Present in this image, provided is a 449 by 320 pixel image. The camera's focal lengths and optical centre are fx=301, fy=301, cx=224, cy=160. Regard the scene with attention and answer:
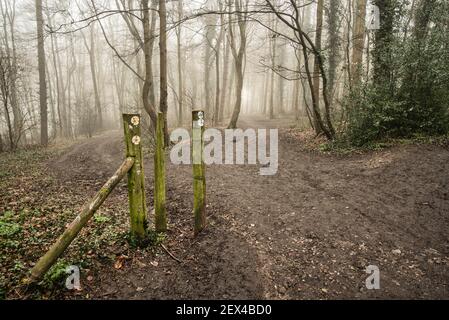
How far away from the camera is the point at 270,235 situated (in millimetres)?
5000

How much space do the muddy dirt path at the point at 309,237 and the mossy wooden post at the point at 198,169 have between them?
300mm

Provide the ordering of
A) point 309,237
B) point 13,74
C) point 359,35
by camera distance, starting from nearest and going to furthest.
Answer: point 309,237 → point 359,35 → point 13,74

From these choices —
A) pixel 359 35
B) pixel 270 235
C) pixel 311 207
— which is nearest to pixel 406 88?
pixel 359 35

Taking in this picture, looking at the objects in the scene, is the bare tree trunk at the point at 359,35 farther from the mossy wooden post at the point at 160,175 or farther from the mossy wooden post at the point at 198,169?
the mossy wooden post at the point at 160,175

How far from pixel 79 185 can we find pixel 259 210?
5505mm

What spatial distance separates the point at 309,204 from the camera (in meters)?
6.12

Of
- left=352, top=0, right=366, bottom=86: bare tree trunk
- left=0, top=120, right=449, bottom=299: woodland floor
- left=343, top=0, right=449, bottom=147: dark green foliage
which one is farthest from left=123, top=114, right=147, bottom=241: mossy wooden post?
left=352, top=0, right=366, bottom=86: bare tree trunk

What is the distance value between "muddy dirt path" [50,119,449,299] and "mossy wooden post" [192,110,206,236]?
0.99 feet

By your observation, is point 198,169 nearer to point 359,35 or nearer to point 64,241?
point 64,241

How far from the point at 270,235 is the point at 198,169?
1632 millimetres

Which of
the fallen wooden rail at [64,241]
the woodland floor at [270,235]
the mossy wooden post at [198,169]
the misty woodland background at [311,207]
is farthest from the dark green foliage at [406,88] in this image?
the fallen wooden rail at [64,241]
